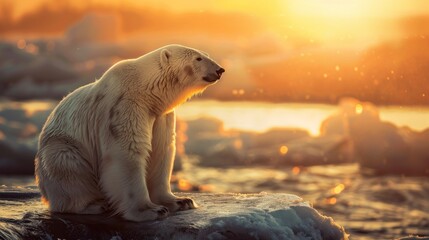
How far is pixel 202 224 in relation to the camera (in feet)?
18.0

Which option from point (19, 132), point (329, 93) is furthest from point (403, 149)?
point (329, 93)

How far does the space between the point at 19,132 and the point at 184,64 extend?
27626 mm

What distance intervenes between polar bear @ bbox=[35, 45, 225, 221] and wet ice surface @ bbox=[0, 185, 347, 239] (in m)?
0.20

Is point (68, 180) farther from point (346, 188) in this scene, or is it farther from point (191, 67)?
point (346, 188)

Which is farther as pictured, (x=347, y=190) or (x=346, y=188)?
(x=346, y=188)

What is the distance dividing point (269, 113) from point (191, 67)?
56944mm

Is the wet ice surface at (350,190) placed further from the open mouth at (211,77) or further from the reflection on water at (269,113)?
the open mouth at (211,77)

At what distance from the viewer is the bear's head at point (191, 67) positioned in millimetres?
6184

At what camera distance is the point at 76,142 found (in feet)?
20.4

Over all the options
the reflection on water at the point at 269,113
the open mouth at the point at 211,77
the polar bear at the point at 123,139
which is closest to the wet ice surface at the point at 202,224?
the polar bear at the point at 123,139

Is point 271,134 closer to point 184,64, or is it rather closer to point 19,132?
point 19,132

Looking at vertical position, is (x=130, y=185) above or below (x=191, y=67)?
below

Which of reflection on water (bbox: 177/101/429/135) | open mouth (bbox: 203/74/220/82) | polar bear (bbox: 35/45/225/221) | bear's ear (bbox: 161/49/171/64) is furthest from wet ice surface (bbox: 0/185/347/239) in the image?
reflection on water (bbox: 177/101/429/135)

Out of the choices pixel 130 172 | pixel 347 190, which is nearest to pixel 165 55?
pixel 130 172
